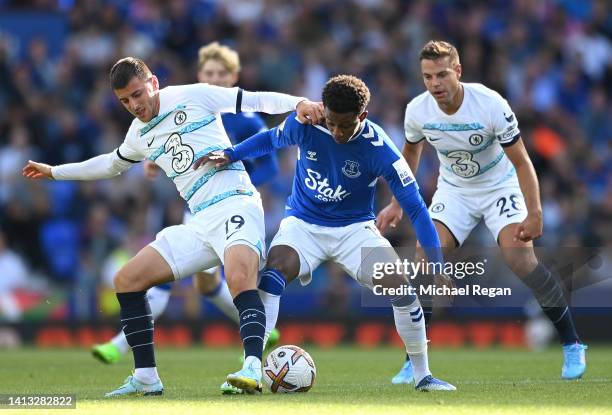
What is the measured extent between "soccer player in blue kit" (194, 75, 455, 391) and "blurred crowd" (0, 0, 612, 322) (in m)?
6.86

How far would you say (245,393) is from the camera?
769cm

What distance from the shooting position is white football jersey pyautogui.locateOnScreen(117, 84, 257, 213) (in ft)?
26.5

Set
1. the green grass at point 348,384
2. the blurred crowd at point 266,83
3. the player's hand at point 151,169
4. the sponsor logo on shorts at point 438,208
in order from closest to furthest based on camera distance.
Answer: the green grass at point 348,384
the sponsor logo on shorts at point 438,208
the player's hand at point 151,169
the blurred crowd at point 266,83

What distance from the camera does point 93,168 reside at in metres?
8.34

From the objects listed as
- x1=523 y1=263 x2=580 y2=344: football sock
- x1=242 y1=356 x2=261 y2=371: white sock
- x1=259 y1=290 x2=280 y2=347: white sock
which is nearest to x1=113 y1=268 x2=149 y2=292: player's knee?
x1=259 y1=290 x2=280 y2=347: white sock

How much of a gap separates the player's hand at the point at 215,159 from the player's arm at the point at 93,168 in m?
0.57

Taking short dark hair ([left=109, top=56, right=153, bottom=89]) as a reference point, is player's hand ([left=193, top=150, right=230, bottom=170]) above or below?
below

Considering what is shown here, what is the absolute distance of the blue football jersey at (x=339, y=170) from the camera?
A: 782 cm

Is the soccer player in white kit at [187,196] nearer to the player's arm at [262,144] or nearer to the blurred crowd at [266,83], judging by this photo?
the player's arm at [262,144]

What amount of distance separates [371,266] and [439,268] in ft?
1.64

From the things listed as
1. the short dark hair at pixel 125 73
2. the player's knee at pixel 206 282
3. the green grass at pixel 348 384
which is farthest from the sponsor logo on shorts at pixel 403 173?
the player's knee at pixel 206 282

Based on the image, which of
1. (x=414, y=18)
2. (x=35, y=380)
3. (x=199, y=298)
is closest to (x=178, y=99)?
(x=35, y=380)

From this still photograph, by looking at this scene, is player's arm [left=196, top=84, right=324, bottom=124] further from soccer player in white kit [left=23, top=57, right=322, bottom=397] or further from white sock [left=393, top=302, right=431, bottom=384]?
white sock [left=393, top=302, right=431, bottom=384]

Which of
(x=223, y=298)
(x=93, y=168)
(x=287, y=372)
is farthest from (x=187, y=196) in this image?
(x=223, y=298)
